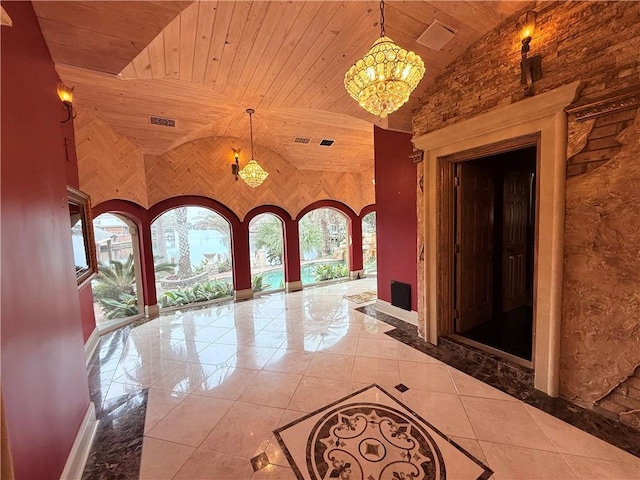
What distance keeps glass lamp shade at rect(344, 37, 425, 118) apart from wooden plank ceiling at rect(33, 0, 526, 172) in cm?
85

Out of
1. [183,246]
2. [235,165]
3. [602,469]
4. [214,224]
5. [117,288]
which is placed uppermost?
[235,165]

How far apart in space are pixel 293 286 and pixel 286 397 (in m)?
4.29

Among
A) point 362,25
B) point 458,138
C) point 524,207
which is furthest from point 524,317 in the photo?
point 362,25

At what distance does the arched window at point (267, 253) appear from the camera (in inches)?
262

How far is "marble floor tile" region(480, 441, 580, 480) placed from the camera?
1.68 meters

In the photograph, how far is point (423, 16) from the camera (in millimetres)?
2383

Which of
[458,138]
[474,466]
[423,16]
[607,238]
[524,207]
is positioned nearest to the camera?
[474,466]

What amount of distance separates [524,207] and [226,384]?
4.71 metres

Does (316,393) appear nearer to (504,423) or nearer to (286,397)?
(286,397)

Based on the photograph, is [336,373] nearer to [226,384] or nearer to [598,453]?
[226,384]

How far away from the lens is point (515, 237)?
407 cm

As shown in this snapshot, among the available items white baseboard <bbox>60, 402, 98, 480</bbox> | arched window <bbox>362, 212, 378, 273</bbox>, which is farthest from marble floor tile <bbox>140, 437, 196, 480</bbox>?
arched window <bbox>362, 212, 378, 273</bbox>

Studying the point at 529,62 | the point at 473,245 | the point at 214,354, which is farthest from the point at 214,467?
the point at 529,62

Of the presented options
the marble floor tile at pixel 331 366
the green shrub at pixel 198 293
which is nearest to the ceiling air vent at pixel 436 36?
the marble floor tile at pixel 331 366
